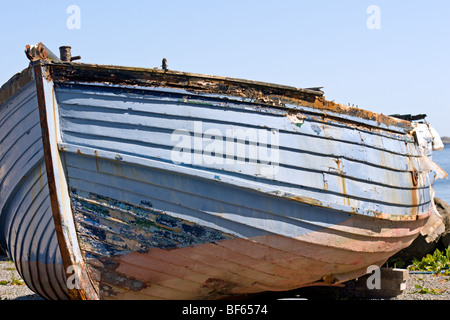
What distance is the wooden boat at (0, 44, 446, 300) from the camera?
16.9 feet

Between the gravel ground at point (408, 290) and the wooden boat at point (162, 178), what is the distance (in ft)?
5.78

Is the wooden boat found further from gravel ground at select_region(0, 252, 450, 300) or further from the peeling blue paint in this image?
gravel ground at select_region(0, 252, 450, 300)

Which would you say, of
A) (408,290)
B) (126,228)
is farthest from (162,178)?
(408,290)

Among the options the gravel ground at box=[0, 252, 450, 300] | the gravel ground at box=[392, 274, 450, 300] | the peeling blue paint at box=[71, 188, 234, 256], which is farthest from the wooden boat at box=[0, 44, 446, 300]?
the gravel ground at box=[392, 274, 450, 300]

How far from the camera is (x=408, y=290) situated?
25.1ft

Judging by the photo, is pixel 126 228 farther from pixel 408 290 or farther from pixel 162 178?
pixel 408 290

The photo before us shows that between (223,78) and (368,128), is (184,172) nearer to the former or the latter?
(223,78)

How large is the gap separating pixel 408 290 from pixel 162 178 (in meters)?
4.19

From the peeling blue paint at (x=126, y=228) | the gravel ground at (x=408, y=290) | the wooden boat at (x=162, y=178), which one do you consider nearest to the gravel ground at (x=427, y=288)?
the gravel ground at (x=408, y=290)

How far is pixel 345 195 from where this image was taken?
5.69 m

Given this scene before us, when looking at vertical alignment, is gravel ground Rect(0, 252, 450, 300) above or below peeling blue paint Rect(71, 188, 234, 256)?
below

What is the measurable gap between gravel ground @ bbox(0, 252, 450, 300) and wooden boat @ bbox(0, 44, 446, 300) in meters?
1.76

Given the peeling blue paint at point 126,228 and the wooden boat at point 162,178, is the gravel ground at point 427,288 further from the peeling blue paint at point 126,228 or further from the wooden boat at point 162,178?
the peeling blue paint at point 126,228

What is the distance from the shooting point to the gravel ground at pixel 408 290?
712 centimetres
